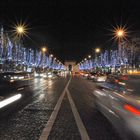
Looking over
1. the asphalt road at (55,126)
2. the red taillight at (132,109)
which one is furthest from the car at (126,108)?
the asphalt road at (55,126)

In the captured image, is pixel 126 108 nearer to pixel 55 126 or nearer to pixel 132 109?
pixel 132 109

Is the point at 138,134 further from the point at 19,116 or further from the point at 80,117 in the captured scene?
the point at 19,116

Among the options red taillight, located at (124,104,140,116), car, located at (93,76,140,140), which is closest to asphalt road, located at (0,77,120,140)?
car, located at (93,76,140,140)

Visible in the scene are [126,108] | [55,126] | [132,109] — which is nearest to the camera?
[132,109]

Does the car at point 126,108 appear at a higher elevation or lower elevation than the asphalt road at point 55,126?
higher

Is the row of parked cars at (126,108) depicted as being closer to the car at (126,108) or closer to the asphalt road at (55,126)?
the car at (126,108)

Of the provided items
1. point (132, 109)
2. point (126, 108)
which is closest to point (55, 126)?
point (126, 108)

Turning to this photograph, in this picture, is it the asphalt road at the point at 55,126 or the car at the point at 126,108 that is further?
the asphalt road at the point at 55,126

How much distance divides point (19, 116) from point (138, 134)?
20.9 feet

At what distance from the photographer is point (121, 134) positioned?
31.4ft

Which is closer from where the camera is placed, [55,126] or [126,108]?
[126,108]

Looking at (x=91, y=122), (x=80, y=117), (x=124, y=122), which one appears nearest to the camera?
(x=124, y=122)

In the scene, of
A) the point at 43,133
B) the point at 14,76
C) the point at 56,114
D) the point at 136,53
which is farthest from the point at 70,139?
the point at 136,53

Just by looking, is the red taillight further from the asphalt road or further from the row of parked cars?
the asphalt road
